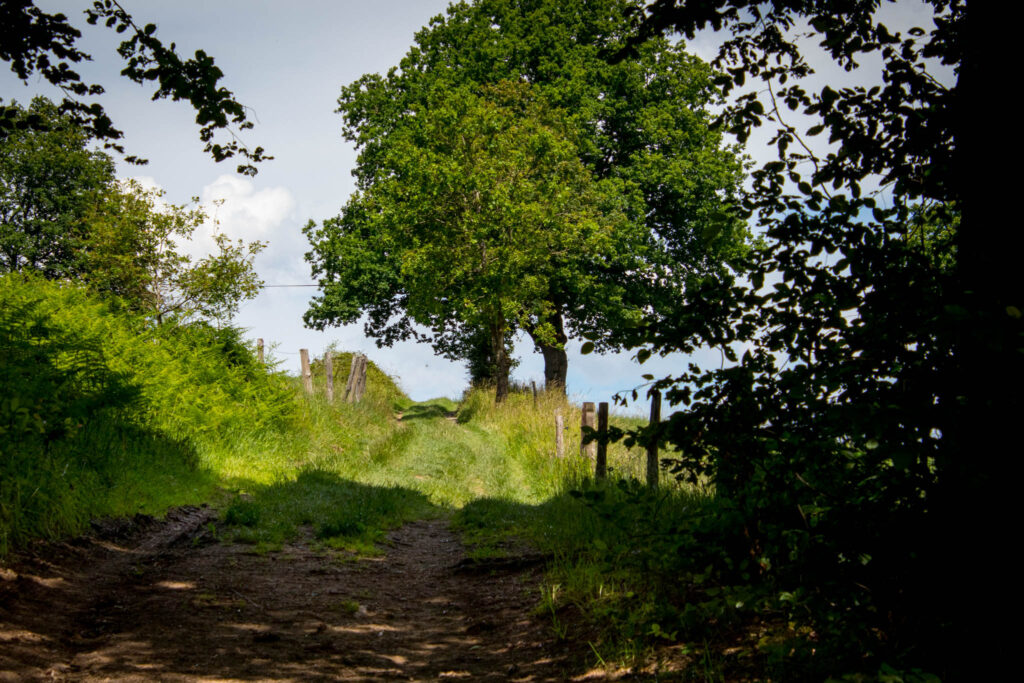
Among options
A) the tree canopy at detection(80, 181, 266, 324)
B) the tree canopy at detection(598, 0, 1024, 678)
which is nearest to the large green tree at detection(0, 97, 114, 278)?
the tree canopy at detection(80, 181, 266, 324)

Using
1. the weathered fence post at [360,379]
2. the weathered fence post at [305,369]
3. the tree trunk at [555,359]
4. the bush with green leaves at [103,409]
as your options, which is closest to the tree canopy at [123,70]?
the bush with green leaves at [103,409]

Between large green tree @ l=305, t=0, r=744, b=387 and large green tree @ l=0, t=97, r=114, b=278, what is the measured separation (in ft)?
49.9

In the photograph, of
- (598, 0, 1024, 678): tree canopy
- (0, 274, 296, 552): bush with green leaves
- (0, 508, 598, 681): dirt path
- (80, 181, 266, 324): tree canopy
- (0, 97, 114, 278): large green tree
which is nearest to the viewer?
(598, 0, 1024, 678): tree canopy

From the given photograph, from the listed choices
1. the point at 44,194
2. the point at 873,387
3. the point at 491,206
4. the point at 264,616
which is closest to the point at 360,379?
the point at 491,206

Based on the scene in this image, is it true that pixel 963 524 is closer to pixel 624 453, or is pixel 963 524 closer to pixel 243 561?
pixel 243 561

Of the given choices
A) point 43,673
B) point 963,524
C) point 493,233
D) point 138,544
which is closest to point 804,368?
point 963,524

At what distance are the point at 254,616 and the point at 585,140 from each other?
76.7ft

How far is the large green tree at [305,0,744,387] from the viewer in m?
26.7

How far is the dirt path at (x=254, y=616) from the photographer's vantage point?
509 centimetres

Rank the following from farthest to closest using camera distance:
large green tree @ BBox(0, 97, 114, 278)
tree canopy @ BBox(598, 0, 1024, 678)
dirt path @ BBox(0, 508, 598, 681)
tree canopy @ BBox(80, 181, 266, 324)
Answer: large green tree @ BBox(0, 97, 114, 278), tree canopy @ BBox(80, 181, 266, 324), dirt path @ BBox(0, 508, 598, 681), tree canopy @ BBox(598, 0, 1024, 678)

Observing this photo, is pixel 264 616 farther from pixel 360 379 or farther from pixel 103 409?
pixel 360 379

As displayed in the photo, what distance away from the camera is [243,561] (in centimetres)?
799

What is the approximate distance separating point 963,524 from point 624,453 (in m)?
13.0

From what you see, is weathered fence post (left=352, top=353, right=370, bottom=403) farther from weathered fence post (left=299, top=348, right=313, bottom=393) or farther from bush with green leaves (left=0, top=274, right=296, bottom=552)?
bush with green leaves (left=0, top=274, right=296, bottom=552)
